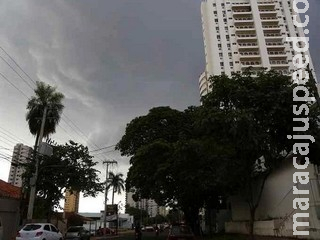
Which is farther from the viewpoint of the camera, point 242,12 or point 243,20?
point 242,12

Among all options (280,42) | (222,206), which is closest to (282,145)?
(222,206)

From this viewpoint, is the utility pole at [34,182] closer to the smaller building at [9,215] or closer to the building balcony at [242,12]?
the smaller building at [9,215]

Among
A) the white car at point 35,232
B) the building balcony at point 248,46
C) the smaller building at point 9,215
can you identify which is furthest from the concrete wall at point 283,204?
the building balcony at point 248,46

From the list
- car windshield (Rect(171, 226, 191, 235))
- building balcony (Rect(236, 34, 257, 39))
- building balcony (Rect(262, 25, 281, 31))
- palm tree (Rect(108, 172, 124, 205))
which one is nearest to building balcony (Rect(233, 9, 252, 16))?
building balcony (Rect(262, 25, 281, 31))

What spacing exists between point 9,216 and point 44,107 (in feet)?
33.8

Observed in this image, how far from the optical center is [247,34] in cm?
9994

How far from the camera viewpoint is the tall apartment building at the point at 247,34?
312 feet

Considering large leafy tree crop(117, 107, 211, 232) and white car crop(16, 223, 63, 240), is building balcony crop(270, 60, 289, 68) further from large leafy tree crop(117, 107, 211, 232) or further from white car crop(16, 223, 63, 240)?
white car crop(16, 223, 63, 240)

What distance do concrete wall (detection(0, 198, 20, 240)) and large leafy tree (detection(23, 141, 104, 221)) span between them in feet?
11.9

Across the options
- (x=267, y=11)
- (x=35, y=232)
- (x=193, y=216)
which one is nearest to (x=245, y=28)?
(x=267, y=11)

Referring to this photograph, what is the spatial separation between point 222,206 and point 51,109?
21603 mm

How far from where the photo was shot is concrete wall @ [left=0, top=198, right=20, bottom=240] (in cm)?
2847

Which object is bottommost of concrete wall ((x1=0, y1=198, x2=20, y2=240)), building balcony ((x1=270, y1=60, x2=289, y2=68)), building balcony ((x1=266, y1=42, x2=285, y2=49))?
concrete wall ((x1=0, y1=198, x2=20, y2=240))

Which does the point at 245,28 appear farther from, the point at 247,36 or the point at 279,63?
the point at 279,63
